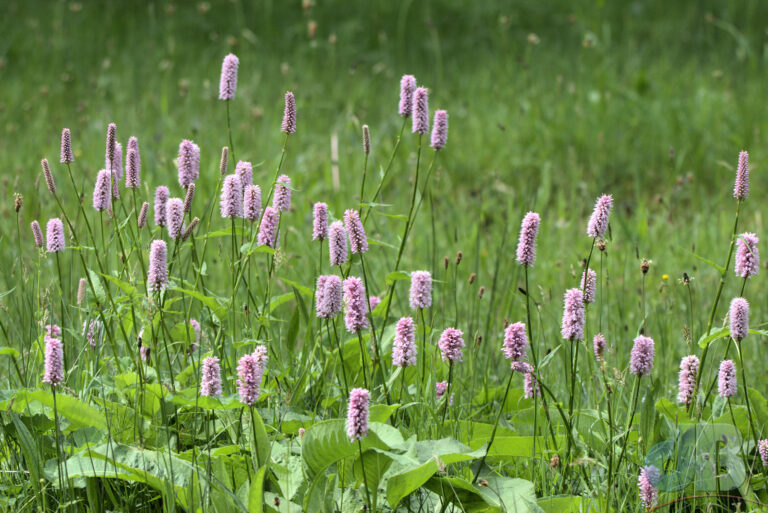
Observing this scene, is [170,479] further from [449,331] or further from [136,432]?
[449,331]

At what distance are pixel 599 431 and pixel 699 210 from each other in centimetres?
306

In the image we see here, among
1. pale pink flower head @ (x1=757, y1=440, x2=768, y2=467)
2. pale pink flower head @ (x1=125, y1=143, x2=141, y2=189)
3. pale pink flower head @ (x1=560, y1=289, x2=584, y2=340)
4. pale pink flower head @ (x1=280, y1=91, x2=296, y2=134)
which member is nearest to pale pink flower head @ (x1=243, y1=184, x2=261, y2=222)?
pale pink flower head @ (x1=280, y1=91, x2=296, y2=134)

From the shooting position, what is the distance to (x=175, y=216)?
A: 201 centimetres

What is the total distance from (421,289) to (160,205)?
691 mm

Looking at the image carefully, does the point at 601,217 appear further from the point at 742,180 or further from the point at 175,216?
the point at 175,216

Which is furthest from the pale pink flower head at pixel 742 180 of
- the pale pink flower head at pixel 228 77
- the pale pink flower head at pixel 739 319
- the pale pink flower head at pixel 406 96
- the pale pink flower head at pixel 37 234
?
the pale pink flower head at pixel 37 234

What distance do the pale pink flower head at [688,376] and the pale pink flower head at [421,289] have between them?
1.84 feet

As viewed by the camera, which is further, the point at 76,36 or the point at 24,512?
the point at 76,36

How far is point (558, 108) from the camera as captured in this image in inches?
219

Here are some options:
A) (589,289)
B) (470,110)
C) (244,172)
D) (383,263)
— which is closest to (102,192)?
(244,172)

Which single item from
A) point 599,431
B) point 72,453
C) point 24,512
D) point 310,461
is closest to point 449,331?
point 310,461

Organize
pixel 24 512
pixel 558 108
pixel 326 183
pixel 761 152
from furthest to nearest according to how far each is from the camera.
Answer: pixel 558 108 < pixel 761 152 < pixel 326 183 < pixel 24 512

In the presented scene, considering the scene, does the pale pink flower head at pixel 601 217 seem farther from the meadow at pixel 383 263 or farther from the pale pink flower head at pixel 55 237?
the pale pink flower head at pixel 55 237

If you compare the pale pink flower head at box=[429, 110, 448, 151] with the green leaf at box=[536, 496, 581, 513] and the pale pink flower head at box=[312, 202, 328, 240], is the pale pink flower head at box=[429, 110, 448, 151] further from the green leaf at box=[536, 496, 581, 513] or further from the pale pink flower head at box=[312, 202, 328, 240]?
the green leaf at box=[536, 496, 581, 513]
